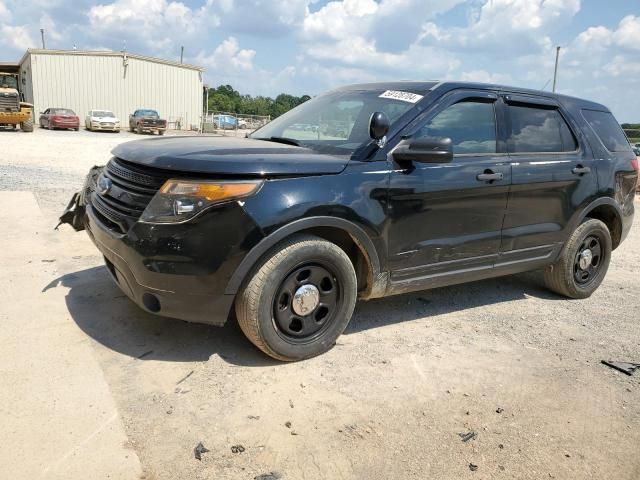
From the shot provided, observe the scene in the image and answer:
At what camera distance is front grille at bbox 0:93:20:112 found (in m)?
26.7

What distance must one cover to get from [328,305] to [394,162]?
3.36 ft

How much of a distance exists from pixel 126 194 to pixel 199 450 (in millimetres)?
1600

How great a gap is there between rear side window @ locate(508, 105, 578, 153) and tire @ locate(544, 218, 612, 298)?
786mm

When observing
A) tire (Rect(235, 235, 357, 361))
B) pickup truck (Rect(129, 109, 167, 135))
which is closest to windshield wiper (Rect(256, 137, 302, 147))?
tire (Rect(235, 235, 357, 361))

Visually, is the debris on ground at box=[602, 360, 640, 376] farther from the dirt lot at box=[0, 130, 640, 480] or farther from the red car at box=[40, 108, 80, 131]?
the red car at box=[40, 108, 80, 131]

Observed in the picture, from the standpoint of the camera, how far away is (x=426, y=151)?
137 inches

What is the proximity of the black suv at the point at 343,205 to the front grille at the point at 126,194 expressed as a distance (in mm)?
12

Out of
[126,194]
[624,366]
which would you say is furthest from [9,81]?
[624,366]

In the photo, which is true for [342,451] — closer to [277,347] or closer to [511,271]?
[277,347]

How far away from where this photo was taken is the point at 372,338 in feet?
13.0

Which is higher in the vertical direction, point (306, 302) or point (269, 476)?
point (306, 302)

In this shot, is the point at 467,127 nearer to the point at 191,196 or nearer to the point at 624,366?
the point at 624,366

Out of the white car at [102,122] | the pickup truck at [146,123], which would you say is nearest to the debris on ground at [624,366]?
the pickup truck at [146,123]

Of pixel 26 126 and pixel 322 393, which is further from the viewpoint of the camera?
pixel 26 126
